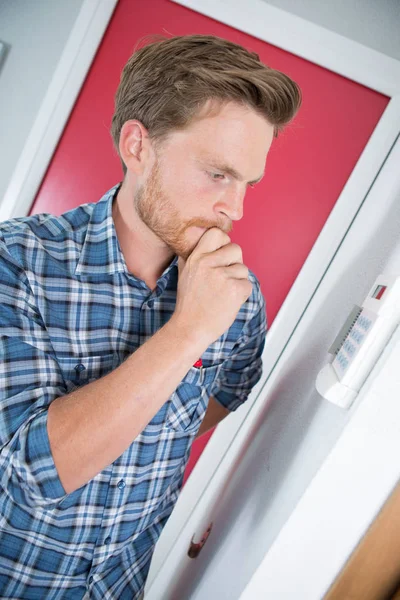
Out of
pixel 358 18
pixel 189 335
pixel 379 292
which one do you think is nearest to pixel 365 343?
pixel 379 292

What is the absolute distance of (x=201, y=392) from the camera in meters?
0.89

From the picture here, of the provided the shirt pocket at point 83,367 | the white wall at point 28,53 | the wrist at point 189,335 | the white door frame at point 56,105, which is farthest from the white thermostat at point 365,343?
the white wall at point 28,53

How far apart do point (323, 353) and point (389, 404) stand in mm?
282

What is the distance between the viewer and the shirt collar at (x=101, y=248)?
799 mm

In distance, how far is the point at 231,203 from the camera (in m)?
0.78

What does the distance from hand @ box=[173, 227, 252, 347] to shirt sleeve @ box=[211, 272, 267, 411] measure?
255mm

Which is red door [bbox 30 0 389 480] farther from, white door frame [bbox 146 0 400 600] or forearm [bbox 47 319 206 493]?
forearm [bbox 47 319 206 493]

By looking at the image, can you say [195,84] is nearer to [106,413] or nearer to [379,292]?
[379,292]

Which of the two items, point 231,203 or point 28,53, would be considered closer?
point 231,203

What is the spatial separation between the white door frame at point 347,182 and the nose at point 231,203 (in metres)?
0.54

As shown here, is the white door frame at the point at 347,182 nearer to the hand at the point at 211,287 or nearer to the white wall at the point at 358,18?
the white wall at the point at 358,18

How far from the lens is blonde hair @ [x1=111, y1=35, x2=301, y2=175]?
2.52 ft

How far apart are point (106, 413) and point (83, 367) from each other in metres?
0.20

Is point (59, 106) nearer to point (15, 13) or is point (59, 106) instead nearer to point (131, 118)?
point (15, 13)
